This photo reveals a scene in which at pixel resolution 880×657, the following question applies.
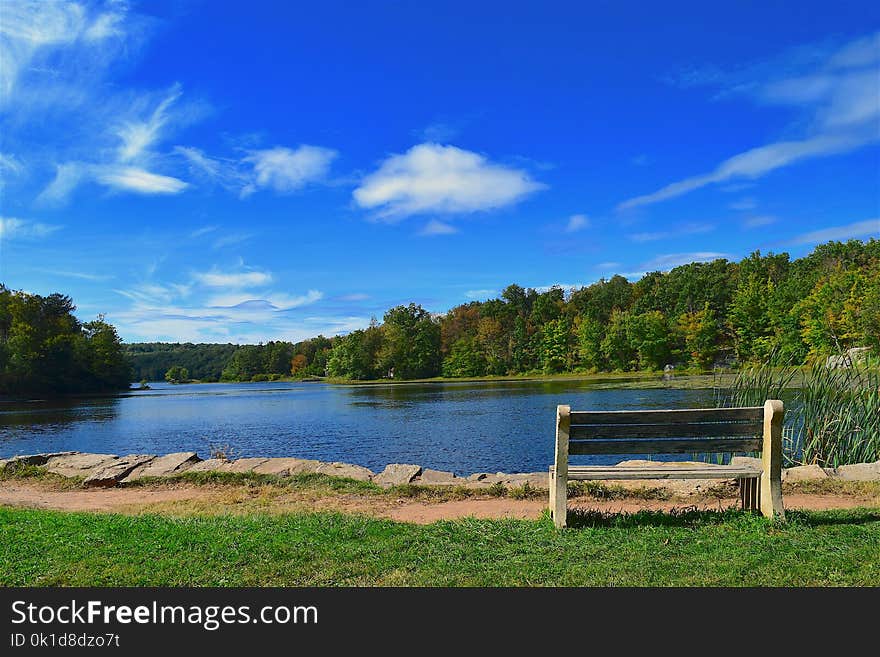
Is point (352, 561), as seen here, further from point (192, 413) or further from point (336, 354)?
point (336, 354)

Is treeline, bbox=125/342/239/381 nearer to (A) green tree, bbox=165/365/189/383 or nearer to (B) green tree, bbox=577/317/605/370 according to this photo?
(A) green tree, bbox=165/365/189/383

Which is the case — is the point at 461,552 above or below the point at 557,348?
below

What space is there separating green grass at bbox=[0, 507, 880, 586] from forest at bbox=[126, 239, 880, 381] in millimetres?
37890

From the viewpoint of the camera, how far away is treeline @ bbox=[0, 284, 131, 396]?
2202 inches

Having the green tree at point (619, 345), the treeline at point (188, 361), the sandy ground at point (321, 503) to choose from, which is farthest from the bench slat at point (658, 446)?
the treeline at point (188, 361)

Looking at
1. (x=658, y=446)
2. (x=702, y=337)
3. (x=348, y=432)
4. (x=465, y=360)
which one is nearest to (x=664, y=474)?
(x=658, y=446)

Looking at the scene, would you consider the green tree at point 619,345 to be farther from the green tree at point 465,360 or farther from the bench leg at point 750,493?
the bench leg at point 750,493

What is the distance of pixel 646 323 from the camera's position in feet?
213

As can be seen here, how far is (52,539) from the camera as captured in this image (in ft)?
17.1

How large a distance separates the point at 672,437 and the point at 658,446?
0.15 metres

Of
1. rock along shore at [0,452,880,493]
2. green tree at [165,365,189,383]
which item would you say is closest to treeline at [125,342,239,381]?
green tree at [165,365,189,383]

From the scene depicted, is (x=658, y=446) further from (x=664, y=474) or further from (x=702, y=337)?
(x=702, y=337)

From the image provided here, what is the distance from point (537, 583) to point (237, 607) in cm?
186

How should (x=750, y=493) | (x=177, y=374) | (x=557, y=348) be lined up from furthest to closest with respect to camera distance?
(x=177, y=374) → (x=557, y=348) → (x=750, y=493)
